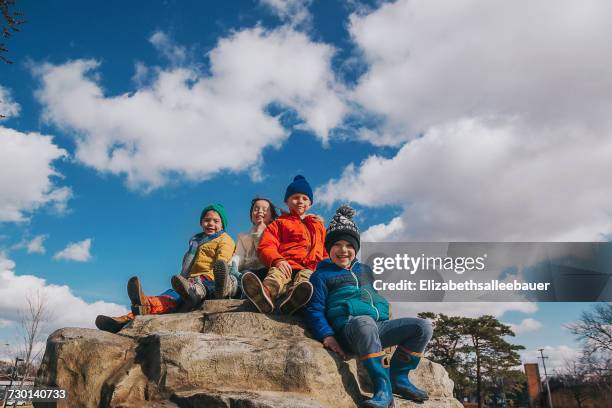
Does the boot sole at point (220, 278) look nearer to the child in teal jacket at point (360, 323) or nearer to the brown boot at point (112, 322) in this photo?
the brown boot at point (112, 322)

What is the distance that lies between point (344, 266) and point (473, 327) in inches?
1071

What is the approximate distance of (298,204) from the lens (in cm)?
539

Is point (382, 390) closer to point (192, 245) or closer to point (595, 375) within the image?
point (192, 245)

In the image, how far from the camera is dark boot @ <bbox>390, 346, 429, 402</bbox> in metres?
3.47

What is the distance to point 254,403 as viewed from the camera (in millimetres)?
2809

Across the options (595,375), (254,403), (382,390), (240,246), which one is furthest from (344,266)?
(595,375)

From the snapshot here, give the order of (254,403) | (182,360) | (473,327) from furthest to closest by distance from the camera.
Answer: (473,327), (182,360), (254,403)

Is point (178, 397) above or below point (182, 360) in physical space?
below

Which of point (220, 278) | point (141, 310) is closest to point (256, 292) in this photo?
point (220, 278)

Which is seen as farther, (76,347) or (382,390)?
(76,347)

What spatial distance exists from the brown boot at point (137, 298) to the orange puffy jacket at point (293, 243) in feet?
4.23

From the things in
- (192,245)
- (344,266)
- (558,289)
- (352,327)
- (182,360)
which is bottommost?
(182,360)

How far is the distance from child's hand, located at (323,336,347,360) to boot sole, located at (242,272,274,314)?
0.69 m

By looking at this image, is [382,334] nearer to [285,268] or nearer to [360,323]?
[360,323]
